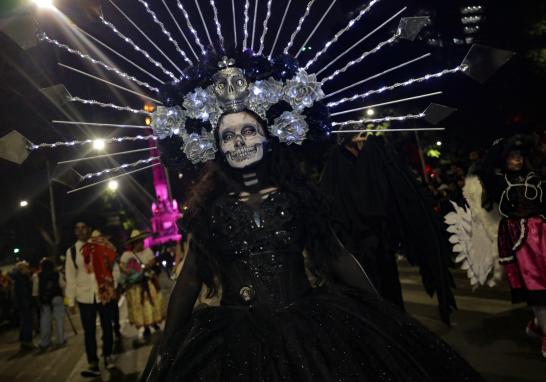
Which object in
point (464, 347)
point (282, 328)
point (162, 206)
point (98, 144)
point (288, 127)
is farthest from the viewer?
point (162, 206)

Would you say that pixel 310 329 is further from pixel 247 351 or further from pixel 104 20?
pixel 104 20

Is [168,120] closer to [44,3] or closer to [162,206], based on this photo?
[44,3]

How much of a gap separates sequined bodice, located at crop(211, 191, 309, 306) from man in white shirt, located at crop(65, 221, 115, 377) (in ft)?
15.8

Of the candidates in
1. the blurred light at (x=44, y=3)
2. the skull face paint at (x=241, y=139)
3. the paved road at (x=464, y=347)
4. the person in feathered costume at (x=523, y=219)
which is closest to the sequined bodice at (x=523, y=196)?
the person in feathered costume at (x=523, y=219)

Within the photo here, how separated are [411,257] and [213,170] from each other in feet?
5.78

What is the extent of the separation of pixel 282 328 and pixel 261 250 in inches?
22.6

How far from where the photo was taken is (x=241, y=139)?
2891mm

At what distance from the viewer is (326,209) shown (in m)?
2.93

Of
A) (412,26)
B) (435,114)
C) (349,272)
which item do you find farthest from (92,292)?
(412,26)

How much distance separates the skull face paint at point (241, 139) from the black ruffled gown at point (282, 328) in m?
0.25

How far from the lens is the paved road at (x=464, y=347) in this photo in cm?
458

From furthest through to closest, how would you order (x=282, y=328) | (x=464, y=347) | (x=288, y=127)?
(x=464, y=347) < (x=288, y=127) < (x=282, y=328)

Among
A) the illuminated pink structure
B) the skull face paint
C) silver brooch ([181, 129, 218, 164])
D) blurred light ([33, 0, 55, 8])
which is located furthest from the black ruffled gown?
the illuminated pink structure

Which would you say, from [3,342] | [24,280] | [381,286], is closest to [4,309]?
[3,342]
